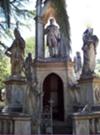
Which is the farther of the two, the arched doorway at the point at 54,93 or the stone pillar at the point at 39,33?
the stone pillar at the point at 39,33

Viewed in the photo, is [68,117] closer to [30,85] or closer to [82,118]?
[30,85]

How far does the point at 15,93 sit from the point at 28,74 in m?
1.71

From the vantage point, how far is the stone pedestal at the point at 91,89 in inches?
502

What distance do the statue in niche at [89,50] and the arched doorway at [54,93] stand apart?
2831 mm

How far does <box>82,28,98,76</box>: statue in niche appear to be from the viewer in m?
13.0

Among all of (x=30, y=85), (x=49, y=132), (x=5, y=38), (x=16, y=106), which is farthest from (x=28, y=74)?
(x=5, y=38)

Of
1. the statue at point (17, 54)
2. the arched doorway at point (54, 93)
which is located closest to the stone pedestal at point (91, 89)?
the statue at point (17, 54)

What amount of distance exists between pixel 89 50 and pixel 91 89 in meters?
1.40

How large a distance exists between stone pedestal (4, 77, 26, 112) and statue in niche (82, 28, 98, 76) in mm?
2316

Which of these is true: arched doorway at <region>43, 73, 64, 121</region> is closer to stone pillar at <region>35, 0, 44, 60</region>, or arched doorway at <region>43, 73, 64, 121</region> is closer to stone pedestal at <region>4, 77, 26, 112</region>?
stone pillar at <region>35, 0, 44, 60</region>

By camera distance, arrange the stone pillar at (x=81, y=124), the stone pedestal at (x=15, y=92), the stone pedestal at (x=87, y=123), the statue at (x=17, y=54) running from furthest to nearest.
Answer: the statue at (x=17, y=54), the stone pedestal at (x=15, y=92), the stone pillar at (x=81, y=124), the stone pedestal at (x=87, y=123)

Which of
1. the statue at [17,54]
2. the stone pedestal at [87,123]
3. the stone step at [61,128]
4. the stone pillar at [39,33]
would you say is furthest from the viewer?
the stone pillar at [39,33]

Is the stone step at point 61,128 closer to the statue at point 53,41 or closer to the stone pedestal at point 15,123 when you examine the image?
the stone pedestal at point 15,123

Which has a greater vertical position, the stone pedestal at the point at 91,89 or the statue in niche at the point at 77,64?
the statue in niche at the point at 77,64
